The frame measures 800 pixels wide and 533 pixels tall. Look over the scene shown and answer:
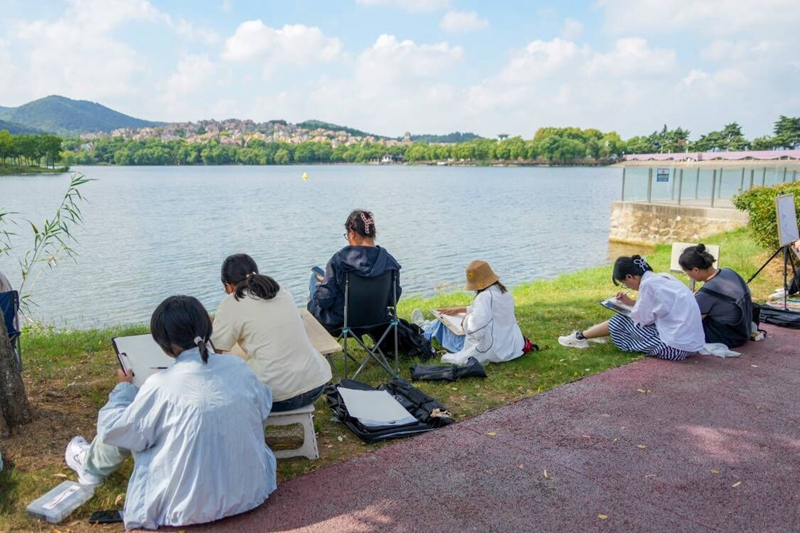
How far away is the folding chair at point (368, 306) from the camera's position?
4.99 meters

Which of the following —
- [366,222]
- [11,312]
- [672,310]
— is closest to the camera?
[11,312]

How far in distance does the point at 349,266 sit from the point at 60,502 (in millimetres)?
2533

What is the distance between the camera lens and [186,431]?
2816 mm

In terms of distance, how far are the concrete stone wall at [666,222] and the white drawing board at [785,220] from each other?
9.75 m

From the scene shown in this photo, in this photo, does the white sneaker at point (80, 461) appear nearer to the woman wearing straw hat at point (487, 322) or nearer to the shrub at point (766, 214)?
the woman wearing straw hat at point (487, 322)

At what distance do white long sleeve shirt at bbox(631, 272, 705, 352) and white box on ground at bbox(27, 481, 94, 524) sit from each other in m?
4.61

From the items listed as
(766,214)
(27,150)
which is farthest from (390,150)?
(766,214)

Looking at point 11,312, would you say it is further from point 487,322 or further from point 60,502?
point 487,322

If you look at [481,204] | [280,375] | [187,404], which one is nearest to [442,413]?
[280,375]

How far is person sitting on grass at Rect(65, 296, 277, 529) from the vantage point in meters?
2.83

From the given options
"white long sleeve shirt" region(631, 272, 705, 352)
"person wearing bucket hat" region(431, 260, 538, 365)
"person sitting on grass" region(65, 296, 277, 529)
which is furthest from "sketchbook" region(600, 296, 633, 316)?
"person sitting on grass" region(65, 296, 277, 529)

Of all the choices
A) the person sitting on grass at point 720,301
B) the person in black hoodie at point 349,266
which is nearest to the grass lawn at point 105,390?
the person in black hoodie at point 349,266

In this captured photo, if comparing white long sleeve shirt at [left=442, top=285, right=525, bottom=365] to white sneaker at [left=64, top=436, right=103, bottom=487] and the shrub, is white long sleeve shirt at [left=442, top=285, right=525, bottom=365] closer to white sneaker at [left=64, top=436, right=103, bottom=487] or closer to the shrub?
white sneaker at [left=64, top=436, right=103, bottom=487]

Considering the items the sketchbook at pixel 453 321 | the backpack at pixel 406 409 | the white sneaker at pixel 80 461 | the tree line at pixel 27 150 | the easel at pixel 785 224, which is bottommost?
the backpack at pixel 406 409
